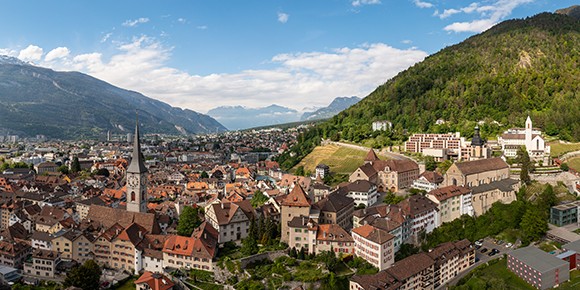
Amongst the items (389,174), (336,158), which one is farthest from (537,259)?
(336,158)

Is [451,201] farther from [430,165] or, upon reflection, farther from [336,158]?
[336,158]

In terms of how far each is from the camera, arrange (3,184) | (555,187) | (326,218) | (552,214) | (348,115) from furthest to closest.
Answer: (348,115) < (3,184) < (555,187) < (552,214) < (326,218)

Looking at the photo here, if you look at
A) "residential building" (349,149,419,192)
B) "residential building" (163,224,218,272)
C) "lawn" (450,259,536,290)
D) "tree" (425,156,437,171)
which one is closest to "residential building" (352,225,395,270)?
"lawn" (450,259,536,290)

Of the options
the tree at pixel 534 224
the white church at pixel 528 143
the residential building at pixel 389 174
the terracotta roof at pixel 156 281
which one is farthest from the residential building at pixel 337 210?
the white church at pixel 528 143

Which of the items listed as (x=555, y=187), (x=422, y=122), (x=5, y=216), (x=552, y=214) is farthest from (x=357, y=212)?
(x=422, y=122)

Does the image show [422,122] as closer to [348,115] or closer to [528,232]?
[348,115]

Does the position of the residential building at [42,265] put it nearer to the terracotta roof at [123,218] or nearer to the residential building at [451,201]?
the terracotta roof at [123,218]
